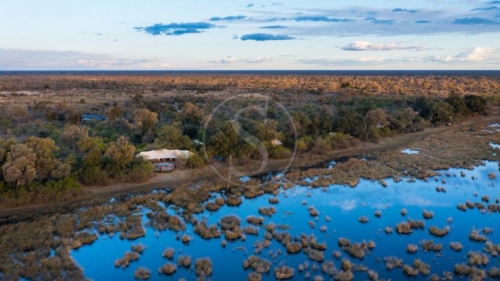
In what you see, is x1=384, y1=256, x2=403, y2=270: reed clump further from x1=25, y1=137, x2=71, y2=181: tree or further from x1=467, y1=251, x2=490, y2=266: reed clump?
x1=25, y1=137, x2=71, y2=181: tree

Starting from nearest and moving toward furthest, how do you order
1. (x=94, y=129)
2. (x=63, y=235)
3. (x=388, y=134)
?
(x=63, y=235), (x=94, y=129), (x=388, y=134)

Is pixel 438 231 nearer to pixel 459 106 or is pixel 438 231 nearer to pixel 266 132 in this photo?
pixel 266 132

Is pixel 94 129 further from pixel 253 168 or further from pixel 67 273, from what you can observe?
pixel 67 273

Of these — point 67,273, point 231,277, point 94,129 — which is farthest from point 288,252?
point 94,129

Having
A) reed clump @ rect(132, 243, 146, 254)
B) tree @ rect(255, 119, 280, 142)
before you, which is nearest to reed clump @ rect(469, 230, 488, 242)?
reed clump @ rect(132, 243, 146, 254)

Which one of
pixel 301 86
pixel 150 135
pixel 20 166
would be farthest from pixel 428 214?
pixel 301 86

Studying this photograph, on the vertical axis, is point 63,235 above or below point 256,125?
below

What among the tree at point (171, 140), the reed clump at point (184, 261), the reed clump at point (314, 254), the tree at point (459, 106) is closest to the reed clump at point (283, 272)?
the reed clump at point (314, 254)
